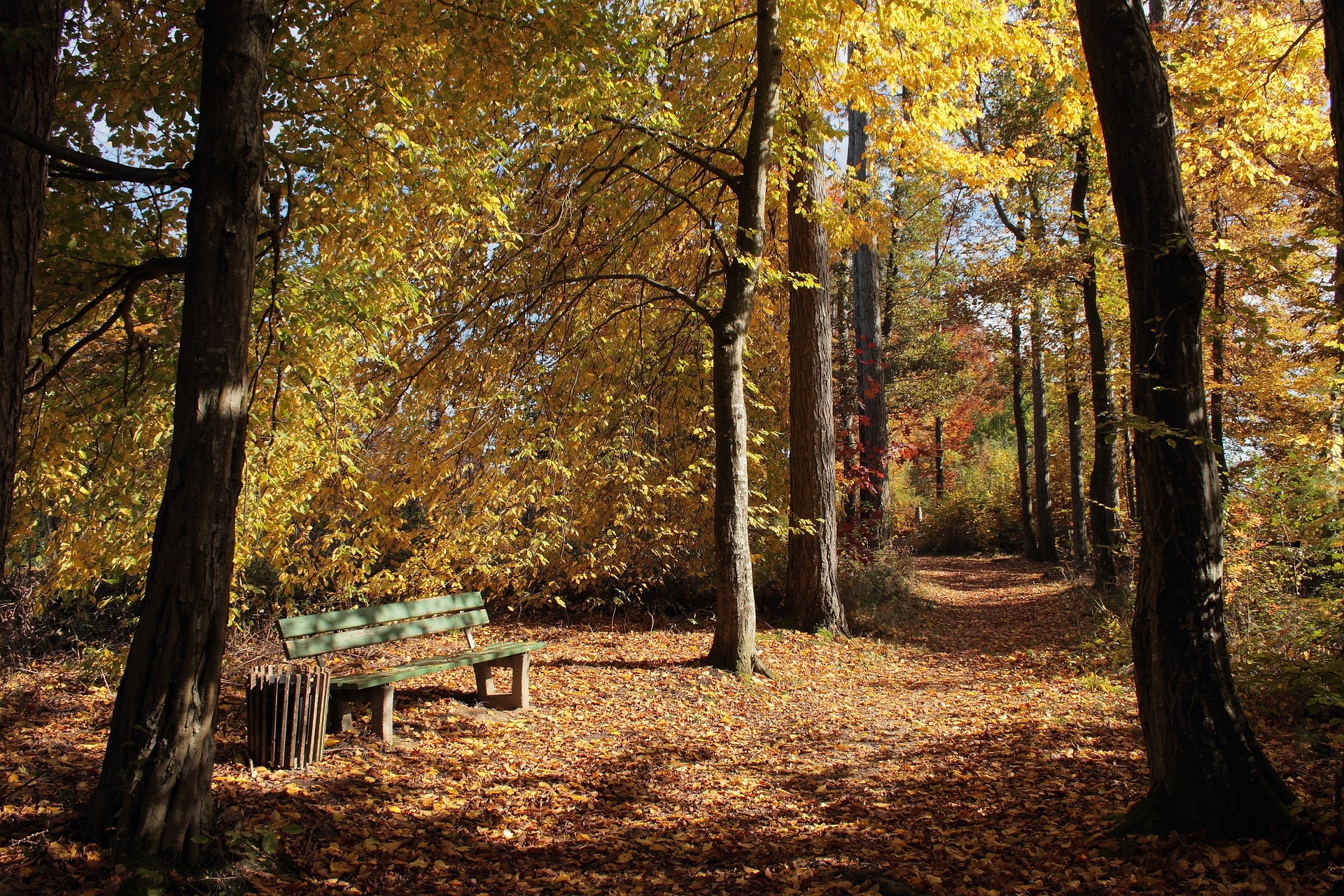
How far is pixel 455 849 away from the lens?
4078 mm

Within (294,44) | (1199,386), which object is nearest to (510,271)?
(294,44)

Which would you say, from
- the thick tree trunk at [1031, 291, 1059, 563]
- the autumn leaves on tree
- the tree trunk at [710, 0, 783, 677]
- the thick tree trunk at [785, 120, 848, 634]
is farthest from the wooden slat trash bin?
the thick tree trunk at [1031, 291, 1059, 563]

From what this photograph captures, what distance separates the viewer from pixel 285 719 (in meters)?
4.62

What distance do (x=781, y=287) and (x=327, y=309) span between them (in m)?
7.60

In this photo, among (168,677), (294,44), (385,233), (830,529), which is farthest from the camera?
(830,529)

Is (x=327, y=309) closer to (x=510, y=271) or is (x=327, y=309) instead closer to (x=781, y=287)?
(x=510, y=271)

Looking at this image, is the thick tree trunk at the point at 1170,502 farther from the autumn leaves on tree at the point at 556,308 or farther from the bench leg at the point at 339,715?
the bench leg at the point at 339,715

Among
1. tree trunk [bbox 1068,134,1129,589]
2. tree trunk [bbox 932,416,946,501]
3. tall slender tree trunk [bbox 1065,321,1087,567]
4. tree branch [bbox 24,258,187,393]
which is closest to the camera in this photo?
tree branch [bbox 24,258,187,393]

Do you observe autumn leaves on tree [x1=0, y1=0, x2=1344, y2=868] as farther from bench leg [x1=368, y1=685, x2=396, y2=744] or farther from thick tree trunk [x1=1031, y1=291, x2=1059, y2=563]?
thick tree trunk [x1=1031, y1=291, x2=1059, y2=563]

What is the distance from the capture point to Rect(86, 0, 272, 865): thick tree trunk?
3.29 meters

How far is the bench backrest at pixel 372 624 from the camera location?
5312mm

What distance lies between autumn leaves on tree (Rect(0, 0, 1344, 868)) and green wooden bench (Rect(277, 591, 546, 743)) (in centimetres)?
76

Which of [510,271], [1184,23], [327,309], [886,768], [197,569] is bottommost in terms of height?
[886,768]

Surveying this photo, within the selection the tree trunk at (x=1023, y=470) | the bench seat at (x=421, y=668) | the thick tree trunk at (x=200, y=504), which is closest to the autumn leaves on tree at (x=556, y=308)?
the thick tree trunk at (x=200, y=504)
